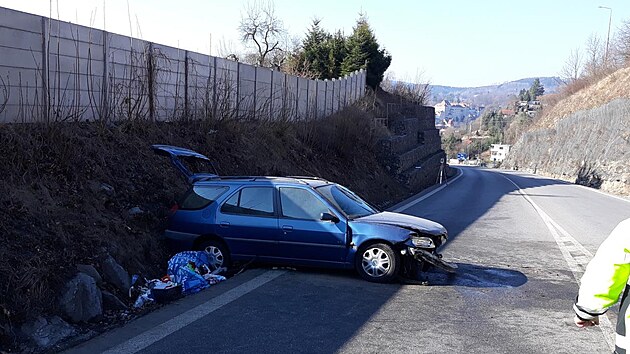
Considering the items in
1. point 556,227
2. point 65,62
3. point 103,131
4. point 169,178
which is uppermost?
point 65,62

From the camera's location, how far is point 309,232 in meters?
9.28

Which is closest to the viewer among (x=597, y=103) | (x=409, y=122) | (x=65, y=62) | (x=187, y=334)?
(x=187, y=334)

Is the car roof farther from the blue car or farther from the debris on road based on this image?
the debris on road

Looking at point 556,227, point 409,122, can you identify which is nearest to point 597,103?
point 409,122

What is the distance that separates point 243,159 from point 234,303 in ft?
29.9

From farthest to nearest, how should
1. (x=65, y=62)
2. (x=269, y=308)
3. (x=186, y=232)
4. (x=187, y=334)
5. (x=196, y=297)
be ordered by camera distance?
(x=65, y=62)
(x=186, y=232)
(x=196, y=297)
(x=269, y=308)
(x=187, y=334)

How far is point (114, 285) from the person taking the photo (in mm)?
7887

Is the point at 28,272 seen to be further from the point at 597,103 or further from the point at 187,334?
the point at 597,103

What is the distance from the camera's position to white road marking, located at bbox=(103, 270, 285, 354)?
6.11 meters

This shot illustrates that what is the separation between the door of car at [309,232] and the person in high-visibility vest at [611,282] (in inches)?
231

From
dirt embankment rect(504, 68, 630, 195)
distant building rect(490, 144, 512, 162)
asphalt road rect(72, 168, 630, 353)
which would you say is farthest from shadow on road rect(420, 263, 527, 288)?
distant building rect(490, 144, 512, 162)

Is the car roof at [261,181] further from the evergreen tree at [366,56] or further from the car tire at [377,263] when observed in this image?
the evergreen tree at [366,56]

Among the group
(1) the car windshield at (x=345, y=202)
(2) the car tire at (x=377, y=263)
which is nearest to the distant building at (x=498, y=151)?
(1) the car windshield at (x=345, y=202)

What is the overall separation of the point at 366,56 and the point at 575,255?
110 ft
